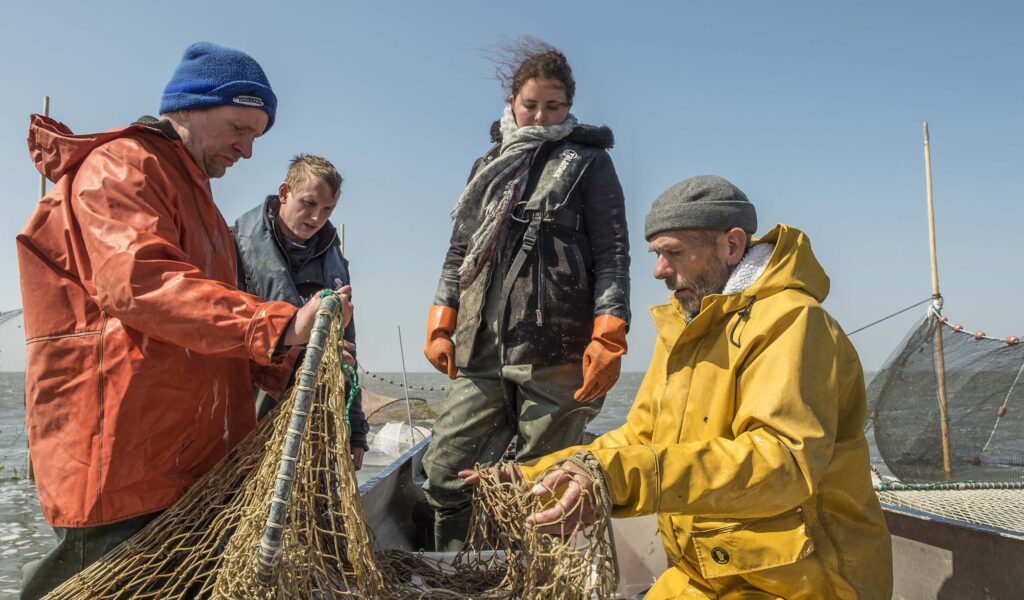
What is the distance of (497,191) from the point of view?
3719 millimetres

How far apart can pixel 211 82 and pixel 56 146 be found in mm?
469

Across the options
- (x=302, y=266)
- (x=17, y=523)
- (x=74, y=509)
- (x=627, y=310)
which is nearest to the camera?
(x=74, y=509)

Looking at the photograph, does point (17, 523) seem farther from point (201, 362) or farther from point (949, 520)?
point (949, 520)

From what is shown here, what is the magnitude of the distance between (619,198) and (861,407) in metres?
1.84

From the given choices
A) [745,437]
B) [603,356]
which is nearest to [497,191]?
[603,356]

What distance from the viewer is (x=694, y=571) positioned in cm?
227

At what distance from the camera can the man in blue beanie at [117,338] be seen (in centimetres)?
192

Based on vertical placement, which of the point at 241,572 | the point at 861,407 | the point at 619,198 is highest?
the point at 619,198

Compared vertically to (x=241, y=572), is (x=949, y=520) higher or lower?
lower

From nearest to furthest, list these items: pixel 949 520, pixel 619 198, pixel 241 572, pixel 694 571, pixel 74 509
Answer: pixel 241 572, pixel 74 509, pixel 694 571, pixel 949 520, pixel 619 198

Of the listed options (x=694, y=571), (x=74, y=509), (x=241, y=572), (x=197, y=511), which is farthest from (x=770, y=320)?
(x=74, y=509)

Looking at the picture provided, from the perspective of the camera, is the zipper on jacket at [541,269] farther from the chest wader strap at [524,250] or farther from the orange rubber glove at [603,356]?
the orange rubber glove at [603,356]

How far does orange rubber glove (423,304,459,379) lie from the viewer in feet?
12.3

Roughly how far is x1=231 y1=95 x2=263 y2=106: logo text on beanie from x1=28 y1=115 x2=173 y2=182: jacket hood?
37cm
